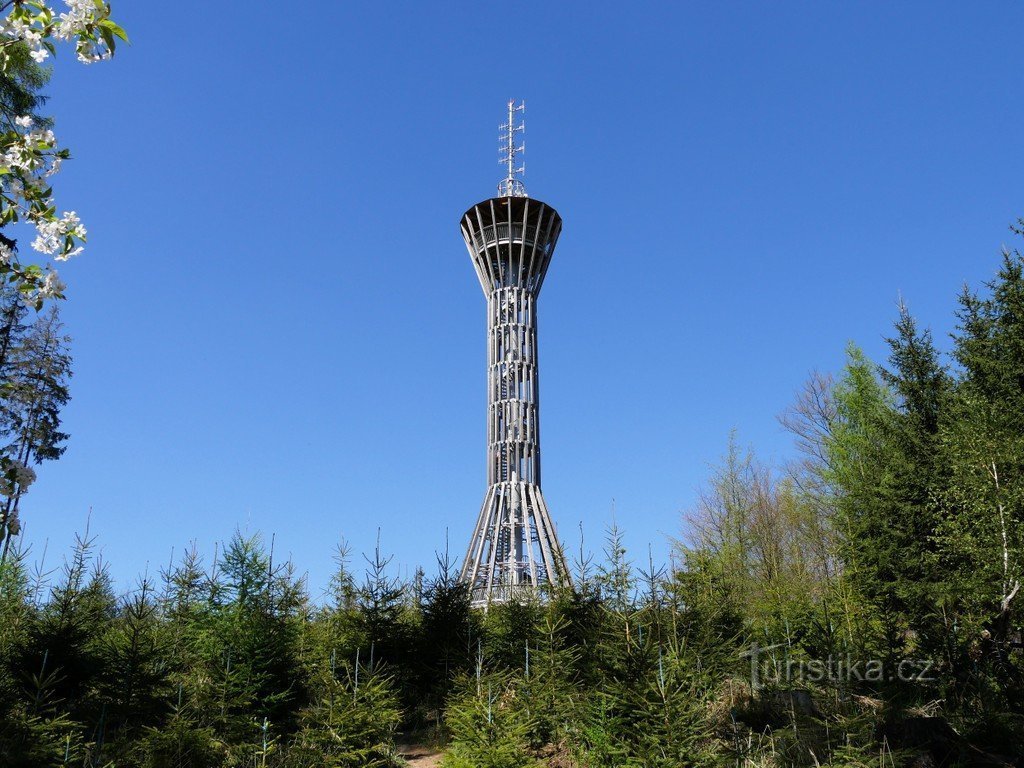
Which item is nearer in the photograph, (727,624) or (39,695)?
(39,695)

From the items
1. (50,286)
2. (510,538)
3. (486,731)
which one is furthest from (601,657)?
(510,538)

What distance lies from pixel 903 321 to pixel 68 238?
725 inches

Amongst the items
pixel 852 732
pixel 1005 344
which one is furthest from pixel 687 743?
pixel 1005 344

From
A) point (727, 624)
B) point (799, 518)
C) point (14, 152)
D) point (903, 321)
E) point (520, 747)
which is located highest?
point (903, 321)

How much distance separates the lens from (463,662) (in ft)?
38.3

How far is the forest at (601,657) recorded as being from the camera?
7961mm

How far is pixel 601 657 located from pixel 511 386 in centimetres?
1627

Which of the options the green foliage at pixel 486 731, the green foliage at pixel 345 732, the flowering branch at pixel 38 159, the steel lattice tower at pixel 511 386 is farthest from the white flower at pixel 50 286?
the steel lattice tower at pixel 511 386

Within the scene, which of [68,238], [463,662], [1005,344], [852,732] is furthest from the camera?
[1005,344]

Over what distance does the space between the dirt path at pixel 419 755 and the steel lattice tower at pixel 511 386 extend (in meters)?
12.0

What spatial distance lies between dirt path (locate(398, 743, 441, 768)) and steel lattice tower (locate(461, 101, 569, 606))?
39.5 ft

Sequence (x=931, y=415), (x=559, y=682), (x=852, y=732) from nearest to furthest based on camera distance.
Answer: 1. (x=852, y=732)
2. (x=559, y=682)
3. (x=931, y=415)

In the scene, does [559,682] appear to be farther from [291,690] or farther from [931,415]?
[931,415]

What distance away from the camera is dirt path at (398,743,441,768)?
9438mm
